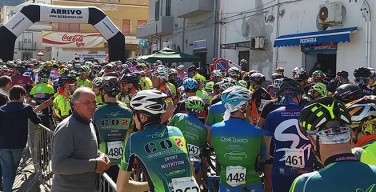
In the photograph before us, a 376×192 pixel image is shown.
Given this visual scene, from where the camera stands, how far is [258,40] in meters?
19.1

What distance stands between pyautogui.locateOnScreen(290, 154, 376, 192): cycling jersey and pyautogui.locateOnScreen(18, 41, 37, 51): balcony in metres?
62.8

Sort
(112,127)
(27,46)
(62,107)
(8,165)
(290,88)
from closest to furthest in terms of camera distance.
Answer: (290,88) < (112,127) < (8,165) < (62,107) < (27,46)

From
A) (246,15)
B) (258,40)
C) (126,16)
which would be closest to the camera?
(258,40)

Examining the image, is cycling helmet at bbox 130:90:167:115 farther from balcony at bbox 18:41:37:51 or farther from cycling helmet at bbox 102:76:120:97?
balcony at bbox 18:41:37:51

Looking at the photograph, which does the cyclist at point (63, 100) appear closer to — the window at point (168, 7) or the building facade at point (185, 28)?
the building facade at point (185, 28)

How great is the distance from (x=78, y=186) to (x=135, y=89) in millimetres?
4922

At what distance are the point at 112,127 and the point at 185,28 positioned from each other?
23349 mm

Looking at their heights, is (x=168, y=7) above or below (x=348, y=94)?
above

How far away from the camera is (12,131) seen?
7.18m

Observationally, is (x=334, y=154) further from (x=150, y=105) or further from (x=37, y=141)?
(x=37, y=141)

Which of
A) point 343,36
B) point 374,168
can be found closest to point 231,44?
point 343,36

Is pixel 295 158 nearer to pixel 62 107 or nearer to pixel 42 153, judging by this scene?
pixel 42 153

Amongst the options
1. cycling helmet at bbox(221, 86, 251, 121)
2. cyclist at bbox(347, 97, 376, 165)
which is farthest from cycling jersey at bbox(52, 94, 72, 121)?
cyclist at bbox(347, 97, 376, 165)

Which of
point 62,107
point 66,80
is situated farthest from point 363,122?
point 66,80
